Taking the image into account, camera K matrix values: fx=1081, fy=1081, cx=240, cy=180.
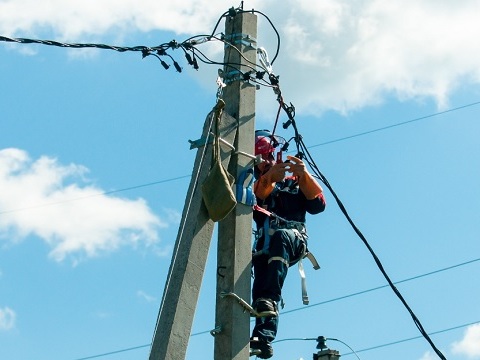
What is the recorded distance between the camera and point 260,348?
7.73 m

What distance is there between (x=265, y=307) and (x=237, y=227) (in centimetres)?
64

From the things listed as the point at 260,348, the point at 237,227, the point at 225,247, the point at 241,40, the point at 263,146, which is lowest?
the point at 260,348

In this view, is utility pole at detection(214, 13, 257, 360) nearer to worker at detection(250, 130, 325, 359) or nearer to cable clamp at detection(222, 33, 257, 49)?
cable clamp at detection(222, 33, 257, 49)

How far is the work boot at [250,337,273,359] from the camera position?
304 inches

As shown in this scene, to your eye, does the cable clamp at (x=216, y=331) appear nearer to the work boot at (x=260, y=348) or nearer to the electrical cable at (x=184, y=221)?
the work boot at (x=260, y=348)

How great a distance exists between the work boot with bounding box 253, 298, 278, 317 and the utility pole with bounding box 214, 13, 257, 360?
0.33m

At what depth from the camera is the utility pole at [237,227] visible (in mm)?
Result: 7258

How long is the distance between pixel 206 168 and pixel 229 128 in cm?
48

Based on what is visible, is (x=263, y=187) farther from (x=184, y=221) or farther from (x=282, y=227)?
(x=184, y=221)

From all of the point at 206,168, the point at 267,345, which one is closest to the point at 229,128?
the point at 206,168

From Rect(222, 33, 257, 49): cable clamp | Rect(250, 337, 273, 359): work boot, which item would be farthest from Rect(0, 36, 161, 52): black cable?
Rect(250, 337, 273, 359): work boot

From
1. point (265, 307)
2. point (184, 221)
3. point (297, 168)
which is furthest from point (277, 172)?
point (184, 221)

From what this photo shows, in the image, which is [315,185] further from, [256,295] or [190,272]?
[190,272]

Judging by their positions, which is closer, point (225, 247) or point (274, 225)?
point (225, 247)
